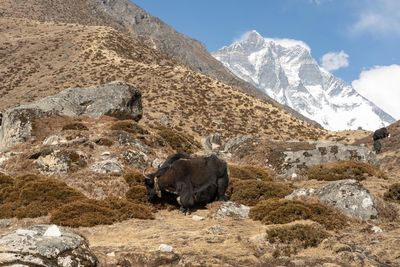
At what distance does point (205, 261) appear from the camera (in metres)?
11.3

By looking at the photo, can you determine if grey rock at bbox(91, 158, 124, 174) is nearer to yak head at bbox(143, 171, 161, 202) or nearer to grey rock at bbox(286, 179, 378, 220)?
yak head at bbox(143, 171, 161, 202)

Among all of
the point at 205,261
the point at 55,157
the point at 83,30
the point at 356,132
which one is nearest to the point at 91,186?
the point at 55,157

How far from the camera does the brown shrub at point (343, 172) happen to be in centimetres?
2481

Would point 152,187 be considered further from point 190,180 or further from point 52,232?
point 52,232

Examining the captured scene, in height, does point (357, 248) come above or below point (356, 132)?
below

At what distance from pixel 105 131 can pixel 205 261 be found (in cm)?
1705

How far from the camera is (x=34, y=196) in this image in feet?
61.5

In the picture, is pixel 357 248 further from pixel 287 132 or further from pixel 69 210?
pixel 287 132

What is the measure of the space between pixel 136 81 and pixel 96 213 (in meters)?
60.8

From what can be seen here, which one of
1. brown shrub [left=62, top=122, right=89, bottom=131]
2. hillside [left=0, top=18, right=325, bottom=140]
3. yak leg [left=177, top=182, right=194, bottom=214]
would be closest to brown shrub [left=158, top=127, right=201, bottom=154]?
brown shrub [left=62, top=122, right=89, bottom=131]

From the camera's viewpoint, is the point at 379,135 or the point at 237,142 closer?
the point at 237,142

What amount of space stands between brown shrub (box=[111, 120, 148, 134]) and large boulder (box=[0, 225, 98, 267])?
16.1m

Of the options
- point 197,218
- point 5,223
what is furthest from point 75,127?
point 197,218

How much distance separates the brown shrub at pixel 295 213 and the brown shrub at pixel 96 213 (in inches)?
166
